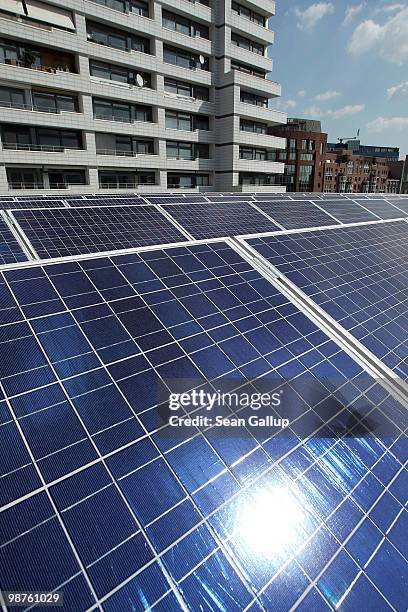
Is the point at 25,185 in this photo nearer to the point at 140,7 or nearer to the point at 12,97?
the point at 12,97

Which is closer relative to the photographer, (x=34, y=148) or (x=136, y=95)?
(x=34, y=148)

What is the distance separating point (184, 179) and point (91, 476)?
140 ft

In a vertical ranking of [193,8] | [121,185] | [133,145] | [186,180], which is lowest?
[121,185]

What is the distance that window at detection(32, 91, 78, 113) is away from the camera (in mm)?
30250

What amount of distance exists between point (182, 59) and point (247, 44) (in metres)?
11.3

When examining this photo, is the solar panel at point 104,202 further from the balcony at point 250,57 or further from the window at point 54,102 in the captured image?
the balcony at point 250,57

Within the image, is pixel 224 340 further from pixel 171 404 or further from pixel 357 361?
pixel 357 361

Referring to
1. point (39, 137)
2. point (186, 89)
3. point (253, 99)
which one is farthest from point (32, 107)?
point (253, 99)

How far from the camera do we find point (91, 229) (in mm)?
8766

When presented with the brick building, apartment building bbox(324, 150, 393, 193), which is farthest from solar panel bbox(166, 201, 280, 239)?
apartment building bbox(324, 150, 393, 193)

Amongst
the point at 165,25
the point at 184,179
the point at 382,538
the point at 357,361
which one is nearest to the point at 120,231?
the point at 357,361

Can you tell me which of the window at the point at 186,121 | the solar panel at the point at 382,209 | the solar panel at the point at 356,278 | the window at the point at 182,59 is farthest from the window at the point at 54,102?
the solar panel at the point at 356,278

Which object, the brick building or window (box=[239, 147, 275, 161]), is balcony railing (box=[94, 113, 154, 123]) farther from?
the brick building

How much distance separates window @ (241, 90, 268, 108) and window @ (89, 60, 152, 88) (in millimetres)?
13476
